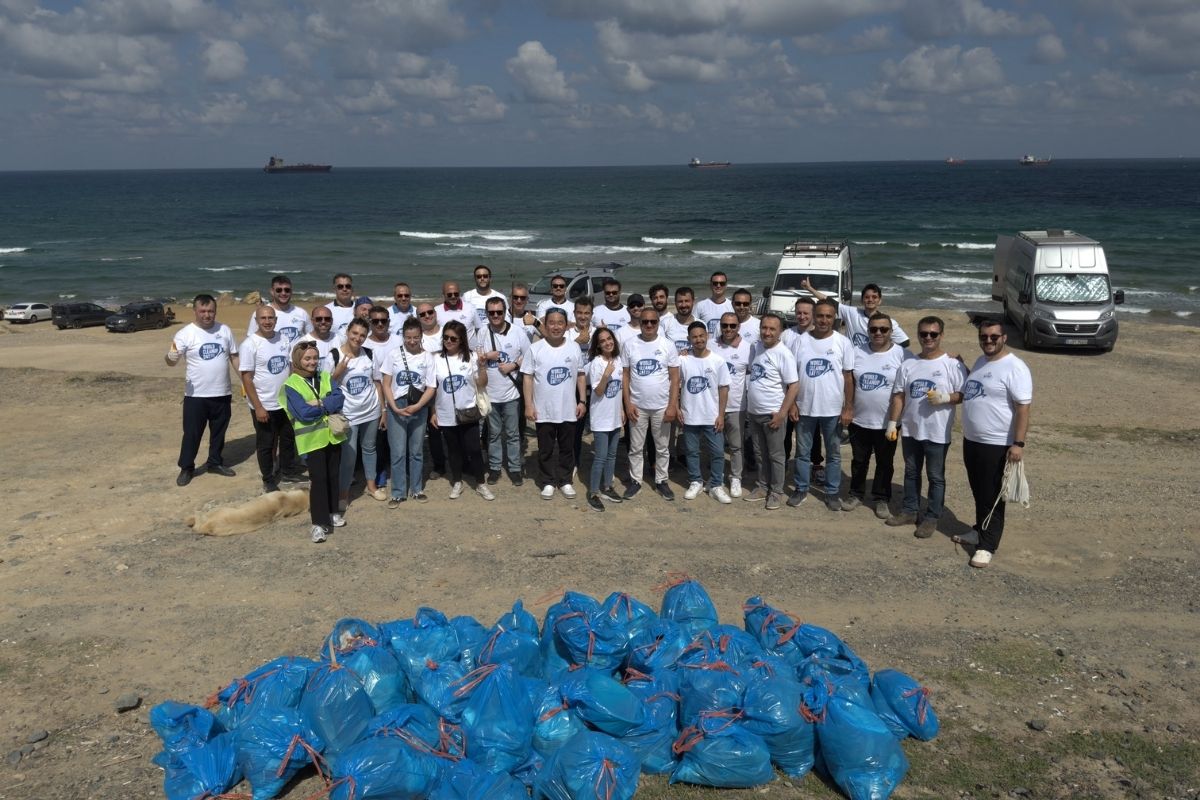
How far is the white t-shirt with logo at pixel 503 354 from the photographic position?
836 centimetres

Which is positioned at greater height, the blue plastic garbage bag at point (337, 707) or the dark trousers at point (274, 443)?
the dark trousers at point (274, 443)

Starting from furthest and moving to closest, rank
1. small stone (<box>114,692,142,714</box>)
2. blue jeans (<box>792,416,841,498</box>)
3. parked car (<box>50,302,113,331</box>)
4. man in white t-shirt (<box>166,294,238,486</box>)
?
parked car (<box>50,302,113,331</box>)
man in white t-shirt (<box>166,294,238,486</box>)
blue jeans (<box>792,416,841,498</box>)
small stone (<box>114,692,142,714</box>)

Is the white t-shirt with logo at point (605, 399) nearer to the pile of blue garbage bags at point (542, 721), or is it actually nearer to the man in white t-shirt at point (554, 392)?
the man in white t-shirt at point (554, 392)

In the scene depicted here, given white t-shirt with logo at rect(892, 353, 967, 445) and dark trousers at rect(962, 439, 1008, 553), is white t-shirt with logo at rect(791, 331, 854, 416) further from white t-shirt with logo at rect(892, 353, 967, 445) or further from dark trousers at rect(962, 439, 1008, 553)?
dark trousers at rect(962, 439, 1008, 553)

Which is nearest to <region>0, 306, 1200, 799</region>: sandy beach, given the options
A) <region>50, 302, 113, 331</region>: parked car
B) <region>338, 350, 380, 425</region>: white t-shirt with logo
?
<region>338, 350, 380, 425</region>: white t-shirt with logo

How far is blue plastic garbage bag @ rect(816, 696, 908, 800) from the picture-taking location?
4.27 m

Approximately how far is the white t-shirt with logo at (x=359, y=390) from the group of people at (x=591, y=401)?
14 millimetres

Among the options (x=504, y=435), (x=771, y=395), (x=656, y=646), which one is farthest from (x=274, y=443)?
(x=656, y=646)

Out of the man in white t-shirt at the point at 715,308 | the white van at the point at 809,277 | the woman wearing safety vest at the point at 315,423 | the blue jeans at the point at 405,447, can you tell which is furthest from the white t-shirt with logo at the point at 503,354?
the white van at the point at 809,277

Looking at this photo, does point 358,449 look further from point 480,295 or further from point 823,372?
point 823,372

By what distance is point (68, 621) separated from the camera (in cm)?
609

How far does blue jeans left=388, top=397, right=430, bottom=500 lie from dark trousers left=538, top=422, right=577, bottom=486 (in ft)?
3.76

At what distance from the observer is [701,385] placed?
8086mm

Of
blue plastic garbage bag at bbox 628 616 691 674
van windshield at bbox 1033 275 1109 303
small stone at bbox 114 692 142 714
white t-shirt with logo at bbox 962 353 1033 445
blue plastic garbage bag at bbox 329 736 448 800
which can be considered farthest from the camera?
van windshield at bbox 1033 275 1109 303
